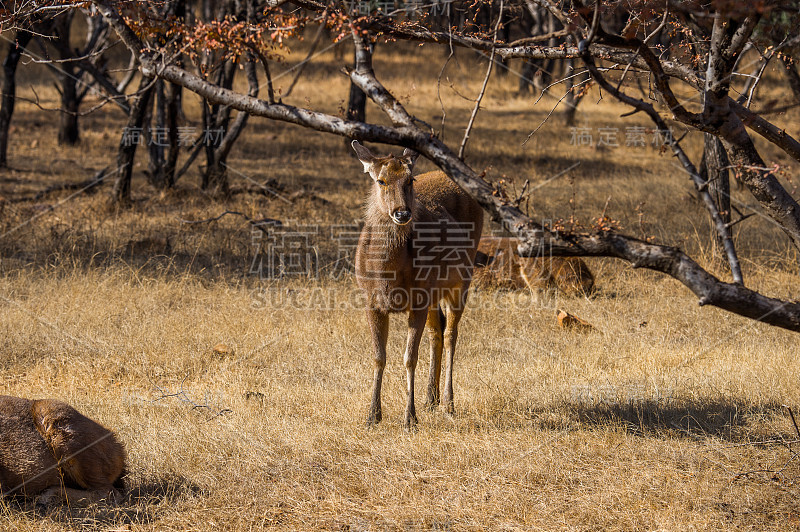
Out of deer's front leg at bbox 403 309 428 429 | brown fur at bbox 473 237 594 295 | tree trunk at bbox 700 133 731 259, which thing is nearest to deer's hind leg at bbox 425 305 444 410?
deer's front leg at bbox 403 309 428 429

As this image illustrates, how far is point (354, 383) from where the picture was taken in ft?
23.5

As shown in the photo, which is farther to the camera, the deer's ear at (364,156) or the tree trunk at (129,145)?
the tree trunk at (129,145)

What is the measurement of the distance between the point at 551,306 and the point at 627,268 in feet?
5.14

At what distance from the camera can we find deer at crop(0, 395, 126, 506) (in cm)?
462

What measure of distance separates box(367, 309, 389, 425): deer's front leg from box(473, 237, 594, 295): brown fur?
3.71 m

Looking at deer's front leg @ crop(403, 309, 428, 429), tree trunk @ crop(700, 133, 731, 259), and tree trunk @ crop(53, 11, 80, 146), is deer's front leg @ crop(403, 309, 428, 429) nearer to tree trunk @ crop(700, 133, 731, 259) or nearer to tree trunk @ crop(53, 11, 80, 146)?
tree trunk @ crop(700, 133, 731, 259)

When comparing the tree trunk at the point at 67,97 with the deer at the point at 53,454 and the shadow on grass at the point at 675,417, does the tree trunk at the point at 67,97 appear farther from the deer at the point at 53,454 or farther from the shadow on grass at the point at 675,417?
the shadow on grass at the point at 675,417

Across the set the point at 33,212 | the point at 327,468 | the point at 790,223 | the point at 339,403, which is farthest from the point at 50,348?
the point at 790,223

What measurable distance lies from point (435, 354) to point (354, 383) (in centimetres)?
80

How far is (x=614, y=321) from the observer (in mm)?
8734

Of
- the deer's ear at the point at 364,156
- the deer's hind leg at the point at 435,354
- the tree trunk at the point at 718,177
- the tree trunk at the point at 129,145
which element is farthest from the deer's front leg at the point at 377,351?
the tree trunk at the point at 129,145

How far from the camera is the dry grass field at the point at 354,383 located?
4.90 m

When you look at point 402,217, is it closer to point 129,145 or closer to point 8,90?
point 129,145

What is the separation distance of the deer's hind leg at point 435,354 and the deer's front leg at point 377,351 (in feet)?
2.29
